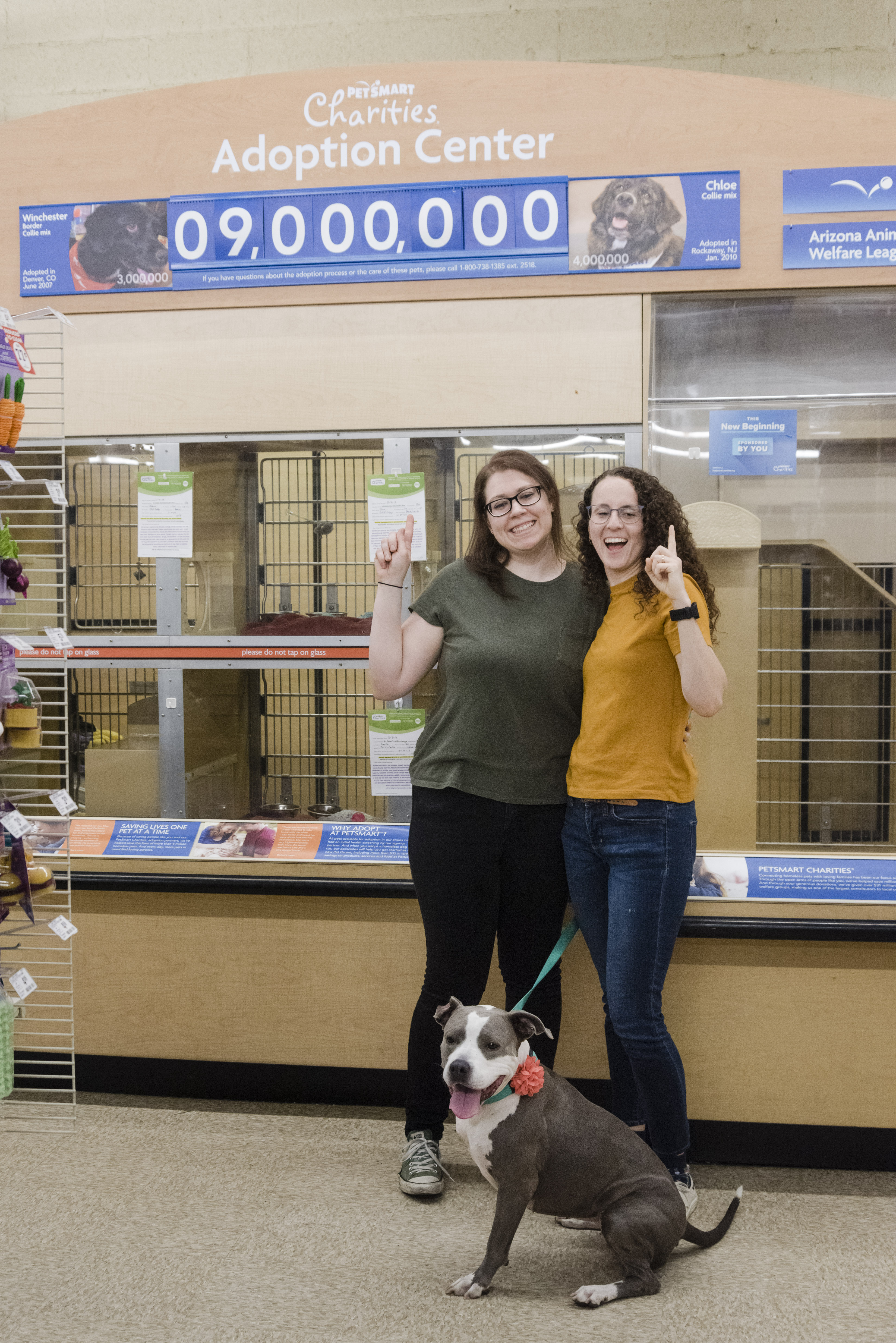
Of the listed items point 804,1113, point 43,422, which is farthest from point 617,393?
point 804,1113

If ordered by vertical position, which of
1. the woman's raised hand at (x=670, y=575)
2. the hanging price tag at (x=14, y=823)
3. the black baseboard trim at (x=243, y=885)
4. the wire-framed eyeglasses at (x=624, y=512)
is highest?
the wire-framed eyeglasses at (x=624, y=512)

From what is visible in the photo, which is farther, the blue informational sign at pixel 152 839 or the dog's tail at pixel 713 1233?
the blue informational sign at pixel 152 839

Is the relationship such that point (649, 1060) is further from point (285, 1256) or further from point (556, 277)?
point (556, 277)

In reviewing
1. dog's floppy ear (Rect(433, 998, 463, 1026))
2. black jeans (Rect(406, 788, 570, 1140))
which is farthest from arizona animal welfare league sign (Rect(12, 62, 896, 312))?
dog's floppy ear (Rect(433, 998, 463, 1026))

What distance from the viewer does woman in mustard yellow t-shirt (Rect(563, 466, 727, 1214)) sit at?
238 centimetres

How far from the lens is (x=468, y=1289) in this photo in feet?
7.27

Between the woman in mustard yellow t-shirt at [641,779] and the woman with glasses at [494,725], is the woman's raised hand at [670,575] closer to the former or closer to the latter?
the woman in mustard yellow t-shirt at [641,779]

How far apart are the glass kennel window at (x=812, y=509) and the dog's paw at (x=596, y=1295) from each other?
56.8 inches

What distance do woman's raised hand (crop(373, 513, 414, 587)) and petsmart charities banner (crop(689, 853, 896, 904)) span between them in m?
1.20

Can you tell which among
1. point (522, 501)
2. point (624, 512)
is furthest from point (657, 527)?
point (522, 501)

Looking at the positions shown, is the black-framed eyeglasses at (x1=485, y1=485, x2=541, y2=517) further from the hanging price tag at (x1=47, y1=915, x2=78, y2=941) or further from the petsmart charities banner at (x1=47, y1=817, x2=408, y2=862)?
the hanging price tag at (x1=47, y1=915, x2=78, y2=941)

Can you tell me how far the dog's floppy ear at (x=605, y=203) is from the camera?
3.04 meters

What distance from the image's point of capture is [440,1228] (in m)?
2.54

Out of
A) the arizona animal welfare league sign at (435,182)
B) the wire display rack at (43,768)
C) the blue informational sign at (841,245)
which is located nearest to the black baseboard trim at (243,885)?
the wire display rack at (43,768)
